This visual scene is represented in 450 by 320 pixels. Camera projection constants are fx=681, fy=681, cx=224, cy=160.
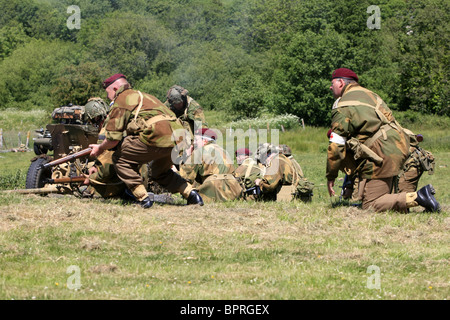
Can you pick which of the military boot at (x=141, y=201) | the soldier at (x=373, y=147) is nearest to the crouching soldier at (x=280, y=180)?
the military boot at (x=141, y=201)

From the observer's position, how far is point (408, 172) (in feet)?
37.4

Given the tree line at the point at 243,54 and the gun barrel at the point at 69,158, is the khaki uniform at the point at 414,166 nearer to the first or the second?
the gun barrel at the point at 69,158

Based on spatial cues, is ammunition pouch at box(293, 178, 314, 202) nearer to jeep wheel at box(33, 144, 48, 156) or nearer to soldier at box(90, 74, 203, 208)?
soldier at box(90, 74, 203, 208)

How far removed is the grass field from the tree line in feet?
148

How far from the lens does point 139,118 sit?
9188 mm

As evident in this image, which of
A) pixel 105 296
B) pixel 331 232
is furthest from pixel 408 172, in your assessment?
pixel 105 296

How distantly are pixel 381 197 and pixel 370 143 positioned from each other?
74 centimetres

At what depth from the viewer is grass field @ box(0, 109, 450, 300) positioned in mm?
5766

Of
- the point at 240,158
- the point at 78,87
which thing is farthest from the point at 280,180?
the point at 78,87

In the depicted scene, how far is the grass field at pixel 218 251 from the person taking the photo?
5766mm

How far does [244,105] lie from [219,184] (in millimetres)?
43970

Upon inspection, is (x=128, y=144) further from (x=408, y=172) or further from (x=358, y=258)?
(x=408, y=172)

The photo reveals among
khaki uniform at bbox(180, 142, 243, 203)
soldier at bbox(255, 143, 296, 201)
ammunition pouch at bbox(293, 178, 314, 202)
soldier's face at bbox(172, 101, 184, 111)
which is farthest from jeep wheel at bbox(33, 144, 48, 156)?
ammunition pouch at bbox(293, 178, 314, 202)
